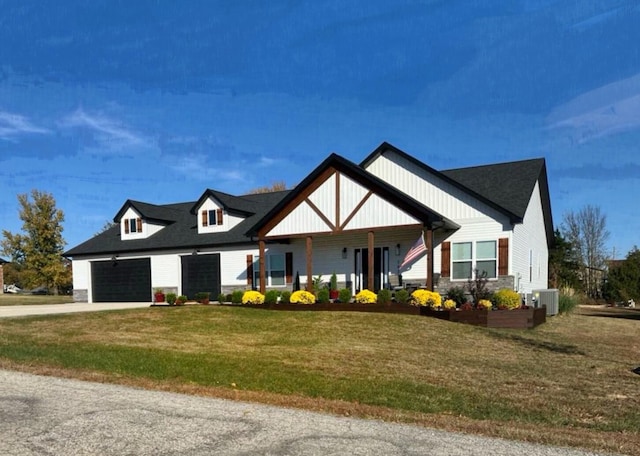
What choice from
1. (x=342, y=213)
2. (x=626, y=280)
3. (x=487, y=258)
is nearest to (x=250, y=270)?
(x=342, y=213)

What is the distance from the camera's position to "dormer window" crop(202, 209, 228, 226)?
89.1ft

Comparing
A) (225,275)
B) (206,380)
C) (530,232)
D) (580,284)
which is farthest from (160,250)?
(580,284)

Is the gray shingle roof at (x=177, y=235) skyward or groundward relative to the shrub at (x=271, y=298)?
skyward

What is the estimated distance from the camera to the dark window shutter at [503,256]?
18.7 meters

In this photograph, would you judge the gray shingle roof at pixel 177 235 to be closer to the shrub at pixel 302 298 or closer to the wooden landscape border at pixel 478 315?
the shrub at pixel 302 298

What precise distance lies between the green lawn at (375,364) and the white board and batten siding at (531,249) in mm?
3938

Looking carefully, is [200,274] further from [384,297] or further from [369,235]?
[384,297]

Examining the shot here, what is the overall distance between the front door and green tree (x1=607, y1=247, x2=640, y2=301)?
23282 millimetres

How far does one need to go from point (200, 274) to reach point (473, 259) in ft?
46.5

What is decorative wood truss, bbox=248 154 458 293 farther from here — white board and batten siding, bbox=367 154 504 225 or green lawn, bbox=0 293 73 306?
green lawn, bbox=0 293 73 306

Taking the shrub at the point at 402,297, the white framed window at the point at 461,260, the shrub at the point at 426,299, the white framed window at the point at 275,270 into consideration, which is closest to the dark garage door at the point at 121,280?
the white framed window at the point at 275,270

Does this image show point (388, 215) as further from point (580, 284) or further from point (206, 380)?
point (580, 284)

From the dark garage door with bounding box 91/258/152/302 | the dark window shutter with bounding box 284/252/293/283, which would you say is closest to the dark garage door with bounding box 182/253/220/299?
the dark garage door with bounding box 91/258/152/302

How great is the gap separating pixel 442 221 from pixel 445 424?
42.7 feet
